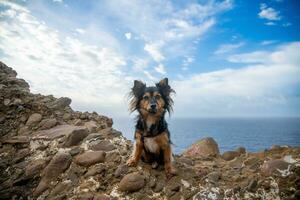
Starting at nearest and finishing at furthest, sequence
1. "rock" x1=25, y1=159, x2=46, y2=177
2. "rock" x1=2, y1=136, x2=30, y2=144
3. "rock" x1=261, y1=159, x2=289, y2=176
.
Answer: "rock" x1=261, y1=159, x2=289, y2=176 → "rock" x1=25, y1=159, x2=46, y2=177 → "rock" x1=2, y1=136, x2=30, y2=144

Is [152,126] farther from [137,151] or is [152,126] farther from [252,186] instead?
[252,186]

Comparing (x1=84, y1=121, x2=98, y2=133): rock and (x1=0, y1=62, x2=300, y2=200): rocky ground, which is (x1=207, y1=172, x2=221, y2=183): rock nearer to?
(x1=0, y1=62, x2=300, y2=200): rocky ground

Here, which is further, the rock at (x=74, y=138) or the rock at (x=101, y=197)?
the rock at (x=74, y=138)

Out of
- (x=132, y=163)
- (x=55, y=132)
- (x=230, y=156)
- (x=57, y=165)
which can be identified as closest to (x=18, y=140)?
(x=55, y=132)

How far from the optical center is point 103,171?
23.2 feet

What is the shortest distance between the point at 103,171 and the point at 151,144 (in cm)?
160

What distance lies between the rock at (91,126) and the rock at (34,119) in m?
1.86

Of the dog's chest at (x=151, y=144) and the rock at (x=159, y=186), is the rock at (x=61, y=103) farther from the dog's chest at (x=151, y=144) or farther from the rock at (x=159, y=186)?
the rock at (x=159, y=186)

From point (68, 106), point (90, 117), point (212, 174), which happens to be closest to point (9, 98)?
point (68, 106)

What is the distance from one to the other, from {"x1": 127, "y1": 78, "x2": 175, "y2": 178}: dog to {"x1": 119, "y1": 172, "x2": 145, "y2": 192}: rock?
19.3 inches

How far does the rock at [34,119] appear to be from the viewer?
9.65m

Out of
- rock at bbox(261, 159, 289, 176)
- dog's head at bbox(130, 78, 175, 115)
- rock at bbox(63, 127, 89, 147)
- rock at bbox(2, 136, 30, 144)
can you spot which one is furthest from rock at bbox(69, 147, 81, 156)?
rock at bbox(261, 159, 289, 176)

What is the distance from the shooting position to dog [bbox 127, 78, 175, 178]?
6902 millimetres

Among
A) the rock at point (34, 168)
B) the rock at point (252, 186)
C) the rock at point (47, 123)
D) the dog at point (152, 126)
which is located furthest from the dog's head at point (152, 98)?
the rock at point (47, 123)
